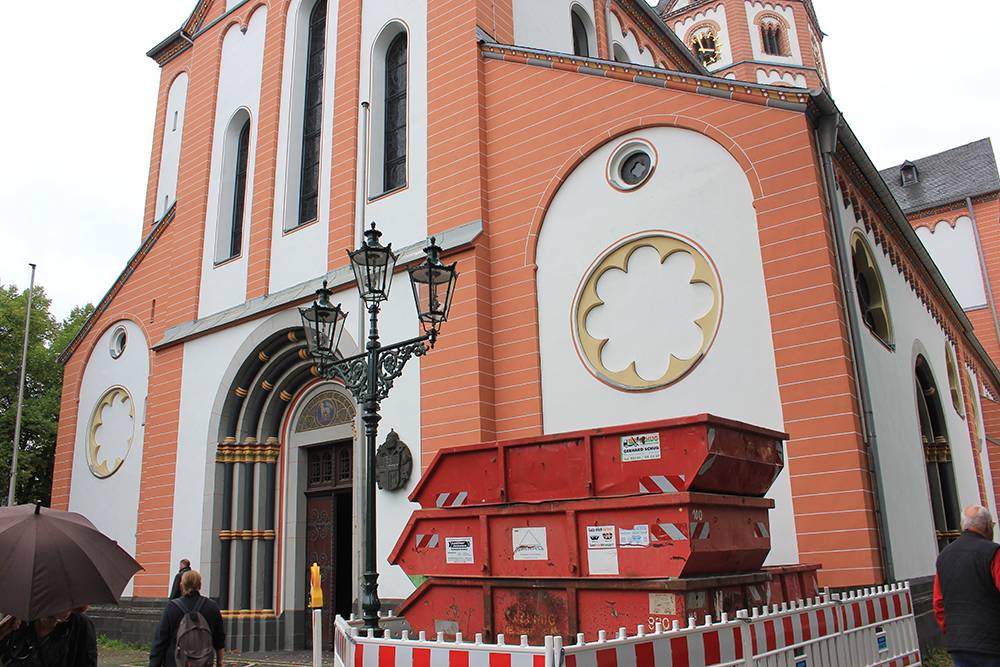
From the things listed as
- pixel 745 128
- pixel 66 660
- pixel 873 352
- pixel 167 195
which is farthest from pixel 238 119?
pixel 66 660

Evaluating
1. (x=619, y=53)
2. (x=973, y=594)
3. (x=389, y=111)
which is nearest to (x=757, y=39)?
(x=619, y=53)

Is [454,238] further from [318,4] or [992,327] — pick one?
[992,327]

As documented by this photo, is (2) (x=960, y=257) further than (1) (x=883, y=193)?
Yes

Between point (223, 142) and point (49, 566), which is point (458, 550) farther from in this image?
point (223, 142)

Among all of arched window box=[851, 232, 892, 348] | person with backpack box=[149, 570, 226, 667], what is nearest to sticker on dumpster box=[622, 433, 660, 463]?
person with backpack box=[149, 570, 226, 667]

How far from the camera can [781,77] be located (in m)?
28.4

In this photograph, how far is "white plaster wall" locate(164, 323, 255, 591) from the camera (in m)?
14.9

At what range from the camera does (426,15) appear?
14.2m

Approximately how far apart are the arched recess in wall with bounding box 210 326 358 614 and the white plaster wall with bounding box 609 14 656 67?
9219mm

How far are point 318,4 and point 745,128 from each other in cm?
1055

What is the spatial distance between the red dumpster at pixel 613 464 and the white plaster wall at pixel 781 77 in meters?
23.3

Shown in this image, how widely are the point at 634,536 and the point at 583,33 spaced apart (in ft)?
41.1

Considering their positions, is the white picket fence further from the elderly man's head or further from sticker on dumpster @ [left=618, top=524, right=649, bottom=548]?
the elderly man's head

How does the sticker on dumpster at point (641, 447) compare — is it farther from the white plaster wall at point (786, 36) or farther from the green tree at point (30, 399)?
the white plaster wall at point (786, 36)
